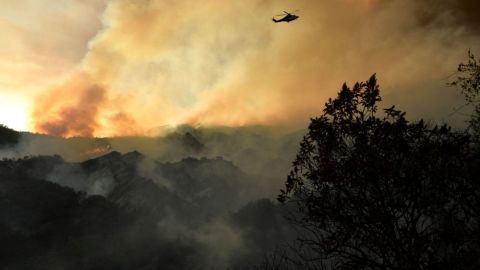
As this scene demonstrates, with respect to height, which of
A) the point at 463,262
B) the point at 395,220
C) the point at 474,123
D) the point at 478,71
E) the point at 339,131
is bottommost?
the point at 463,262

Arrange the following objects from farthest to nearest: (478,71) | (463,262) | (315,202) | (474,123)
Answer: (474,123), (478,71), (315,202), (463,262)

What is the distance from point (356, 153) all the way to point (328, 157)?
1020 millimetres

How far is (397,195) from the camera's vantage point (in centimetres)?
1248

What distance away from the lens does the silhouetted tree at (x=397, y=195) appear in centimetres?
1174

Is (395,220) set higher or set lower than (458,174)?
lower

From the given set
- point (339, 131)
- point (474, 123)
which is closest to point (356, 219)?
point (339, 131)

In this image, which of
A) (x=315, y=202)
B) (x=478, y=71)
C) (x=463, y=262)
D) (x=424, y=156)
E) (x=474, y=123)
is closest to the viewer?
(x=463, y=262)

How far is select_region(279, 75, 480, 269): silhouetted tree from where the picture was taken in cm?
1174

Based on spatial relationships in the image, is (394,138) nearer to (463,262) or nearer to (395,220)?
(395,220)

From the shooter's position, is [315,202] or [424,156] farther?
[315,202]

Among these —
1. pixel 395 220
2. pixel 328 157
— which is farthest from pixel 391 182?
pixel 328 157

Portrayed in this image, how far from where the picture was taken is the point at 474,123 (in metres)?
16.6

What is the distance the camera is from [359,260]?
1261 cm

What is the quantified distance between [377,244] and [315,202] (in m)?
2.21
